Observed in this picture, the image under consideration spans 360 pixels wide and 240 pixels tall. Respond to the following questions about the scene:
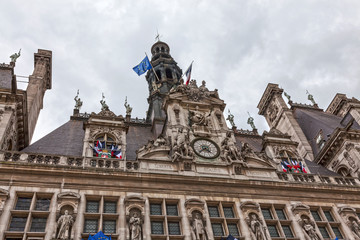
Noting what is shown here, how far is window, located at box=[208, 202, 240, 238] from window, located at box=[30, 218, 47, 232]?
A: 8342 millimetres

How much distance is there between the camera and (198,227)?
645 inches

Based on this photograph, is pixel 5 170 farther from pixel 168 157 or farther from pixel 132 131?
pixel 132 131

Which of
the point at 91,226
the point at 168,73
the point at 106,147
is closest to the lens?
the point at 91,226

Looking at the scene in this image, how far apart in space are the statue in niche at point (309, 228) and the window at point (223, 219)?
3896 millimetres

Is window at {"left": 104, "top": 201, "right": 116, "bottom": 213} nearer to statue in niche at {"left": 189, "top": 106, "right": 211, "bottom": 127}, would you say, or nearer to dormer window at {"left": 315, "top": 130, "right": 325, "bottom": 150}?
statue in niche at {"left": 189, "top": 106, "right": 211, "bottom": 127}

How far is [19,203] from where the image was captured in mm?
15773

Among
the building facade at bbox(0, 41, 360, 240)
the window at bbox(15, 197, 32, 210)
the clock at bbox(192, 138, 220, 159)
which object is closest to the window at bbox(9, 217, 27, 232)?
the building facade at bbox(0, 41, 360, 240)

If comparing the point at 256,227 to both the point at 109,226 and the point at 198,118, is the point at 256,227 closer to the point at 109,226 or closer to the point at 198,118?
the point at 109,226

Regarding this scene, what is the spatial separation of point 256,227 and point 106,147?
10.1 metres

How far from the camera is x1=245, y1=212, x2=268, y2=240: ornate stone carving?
55.4ft

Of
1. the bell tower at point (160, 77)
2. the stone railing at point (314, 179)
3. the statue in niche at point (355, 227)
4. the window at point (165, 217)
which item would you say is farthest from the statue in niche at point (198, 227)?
the bell tower at point (160, 77)

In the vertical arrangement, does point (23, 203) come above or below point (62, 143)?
below

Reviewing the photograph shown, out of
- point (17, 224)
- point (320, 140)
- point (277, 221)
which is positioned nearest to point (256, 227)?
point (277, 221)

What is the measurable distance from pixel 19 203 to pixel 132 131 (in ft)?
38.4
